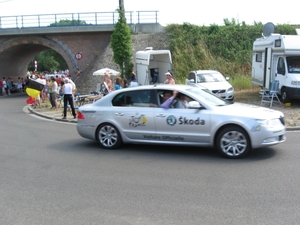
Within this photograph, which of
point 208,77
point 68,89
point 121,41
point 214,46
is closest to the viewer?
point 68,89

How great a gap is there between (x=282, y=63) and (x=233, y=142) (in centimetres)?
964

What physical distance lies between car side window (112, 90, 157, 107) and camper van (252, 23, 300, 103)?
867 cm

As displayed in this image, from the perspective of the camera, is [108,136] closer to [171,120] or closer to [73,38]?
[171,120]

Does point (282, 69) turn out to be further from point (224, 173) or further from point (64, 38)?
point (64, 38)

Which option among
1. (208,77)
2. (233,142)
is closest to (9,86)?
(208,77)

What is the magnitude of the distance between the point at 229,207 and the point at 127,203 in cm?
144

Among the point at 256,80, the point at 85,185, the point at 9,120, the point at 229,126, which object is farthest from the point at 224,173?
the point at 256,80

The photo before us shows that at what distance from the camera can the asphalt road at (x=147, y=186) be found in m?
4.82

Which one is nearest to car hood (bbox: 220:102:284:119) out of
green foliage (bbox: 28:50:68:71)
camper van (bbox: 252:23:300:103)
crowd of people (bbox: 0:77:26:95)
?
camper van (bbox: 252:23:300:103)

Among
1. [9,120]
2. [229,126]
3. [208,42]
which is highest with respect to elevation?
[208,42]

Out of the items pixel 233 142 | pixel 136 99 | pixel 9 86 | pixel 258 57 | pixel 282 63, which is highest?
pixel 258 57

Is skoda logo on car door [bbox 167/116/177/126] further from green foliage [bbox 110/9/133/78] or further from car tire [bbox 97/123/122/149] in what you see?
green foliage [bbox 110/9/133/78]

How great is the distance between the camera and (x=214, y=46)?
29.6 meters

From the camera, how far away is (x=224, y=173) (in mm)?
6672
